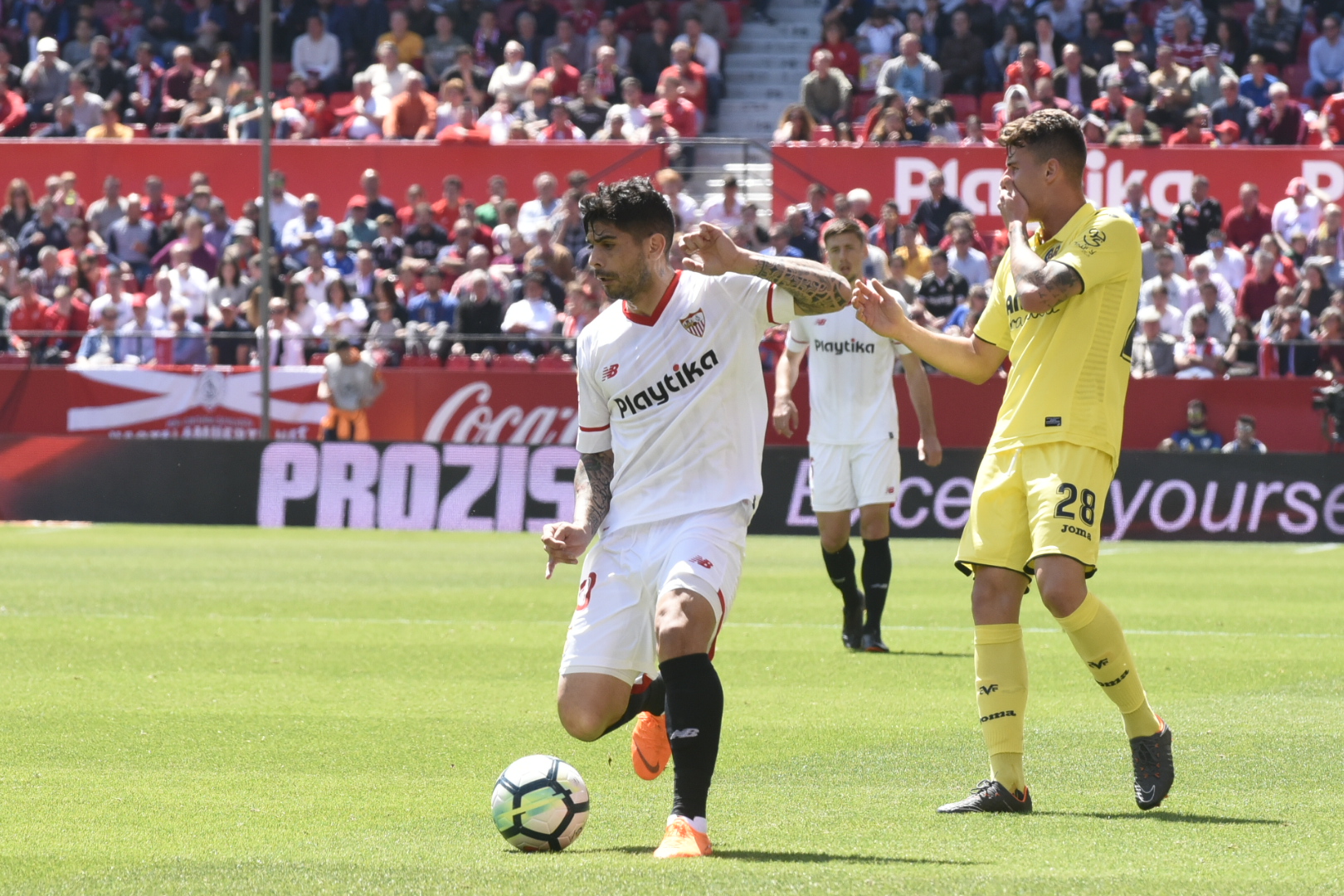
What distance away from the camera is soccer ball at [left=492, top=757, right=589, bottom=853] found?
231 inches

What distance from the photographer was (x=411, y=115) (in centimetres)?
2797

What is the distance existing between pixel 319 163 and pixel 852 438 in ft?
57.7

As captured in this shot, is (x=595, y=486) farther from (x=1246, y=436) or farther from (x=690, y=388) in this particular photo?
(x=1246, y=436)

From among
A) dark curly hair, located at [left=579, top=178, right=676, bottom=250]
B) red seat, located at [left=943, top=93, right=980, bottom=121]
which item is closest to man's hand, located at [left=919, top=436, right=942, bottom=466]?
dark curly hair, located at [left=579, top=178, right=676, bottom=250]

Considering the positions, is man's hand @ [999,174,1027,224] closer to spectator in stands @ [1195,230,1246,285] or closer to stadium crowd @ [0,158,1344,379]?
stadium crowd @ [0,158,1344,379]

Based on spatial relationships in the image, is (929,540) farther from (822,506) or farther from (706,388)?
(706,388)

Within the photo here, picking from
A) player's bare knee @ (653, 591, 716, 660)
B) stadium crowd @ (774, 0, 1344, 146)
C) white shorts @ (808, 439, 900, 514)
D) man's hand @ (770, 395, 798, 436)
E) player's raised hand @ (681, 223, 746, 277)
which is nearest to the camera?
player's bare knee @ (653, 591, 716, 660)

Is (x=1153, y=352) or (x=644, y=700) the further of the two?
(x=1153, y=352)

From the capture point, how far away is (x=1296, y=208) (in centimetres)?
2467

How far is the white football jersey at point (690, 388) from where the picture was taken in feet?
20.6

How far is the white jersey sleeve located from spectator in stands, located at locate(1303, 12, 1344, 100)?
76.3 ft

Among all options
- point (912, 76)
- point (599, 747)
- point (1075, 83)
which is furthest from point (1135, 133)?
point (599, 747)

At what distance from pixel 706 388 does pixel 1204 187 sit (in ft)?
65.1

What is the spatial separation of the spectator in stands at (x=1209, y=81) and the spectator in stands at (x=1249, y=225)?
2.25m
